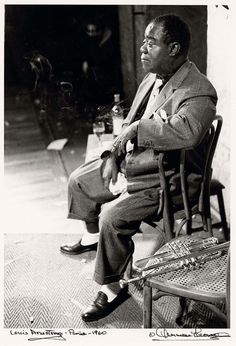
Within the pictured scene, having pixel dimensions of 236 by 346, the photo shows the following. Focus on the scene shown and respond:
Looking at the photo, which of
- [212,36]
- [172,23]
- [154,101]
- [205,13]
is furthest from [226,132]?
[205,13]

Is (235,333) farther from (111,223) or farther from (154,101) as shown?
(154,101)

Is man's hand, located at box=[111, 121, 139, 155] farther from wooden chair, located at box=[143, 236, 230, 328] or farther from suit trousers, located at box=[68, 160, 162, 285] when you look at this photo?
wooden chair, located at box=[143, 236, 230, 328]

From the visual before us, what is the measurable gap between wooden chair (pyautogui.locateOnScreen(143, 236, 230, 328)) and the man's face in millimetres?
1109

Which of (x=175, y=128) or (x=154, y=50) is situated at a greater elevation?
(x=154, y=50)

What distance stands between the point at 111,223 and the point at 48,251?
108cm

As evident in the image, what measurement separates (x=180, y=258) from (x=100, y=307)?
756mm

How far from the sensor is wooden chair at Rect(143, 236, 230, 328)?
203 cm

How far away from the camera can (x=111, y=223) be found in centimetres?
262

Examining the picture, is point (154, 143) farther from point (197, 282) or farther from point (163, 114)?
point (197, 282)

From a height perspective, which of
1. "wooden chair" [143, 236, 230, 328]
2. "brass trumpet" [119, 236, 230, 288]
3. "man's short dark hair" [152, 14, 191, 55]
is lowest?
"wooden chair" [143, 236, 230, 328]

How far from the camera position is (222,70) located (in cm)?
355
